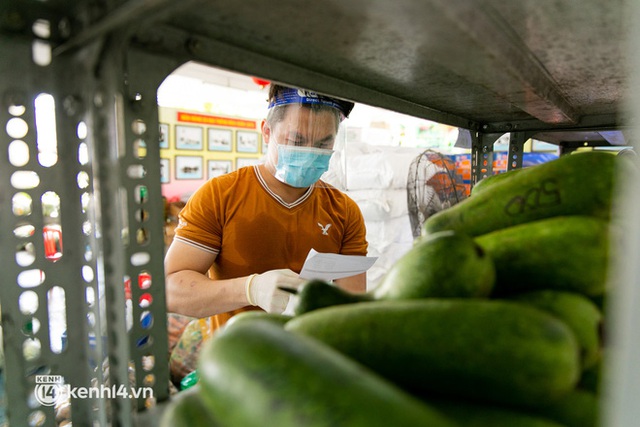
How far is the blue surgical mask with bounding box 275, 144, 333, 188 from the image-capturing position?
4.63ft

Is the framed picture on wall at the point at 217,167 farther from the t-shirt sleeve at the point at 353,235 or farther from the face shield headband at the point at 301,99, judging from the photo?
the face shield headband at the point at 301,99

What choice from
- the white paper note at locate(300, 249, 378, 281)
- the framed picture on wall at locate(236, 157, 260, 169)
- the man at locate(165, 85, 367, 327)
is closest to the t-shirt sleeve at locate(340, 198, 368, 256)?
the man at locate(165, 85, 367, 327)

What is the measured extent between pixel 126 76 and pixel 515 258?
45cm

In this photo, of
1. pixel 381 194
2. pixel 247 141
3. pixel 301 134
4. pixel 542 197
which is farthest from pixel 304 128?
pixel 247 141

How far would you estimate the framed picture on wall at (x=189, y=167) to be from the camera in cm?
387

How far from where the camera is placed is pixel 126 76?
0.45m

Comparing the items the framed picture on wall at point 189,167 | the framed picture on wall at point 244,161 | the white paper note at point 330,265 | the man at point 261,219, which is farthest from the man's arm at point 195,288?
the framed picture on wall at point 244,161

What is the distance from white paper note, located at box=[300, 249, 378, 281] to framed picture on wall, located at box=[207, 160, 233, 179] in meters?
3.17

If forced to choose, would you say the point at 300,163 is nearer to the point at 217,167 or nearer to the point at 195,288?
the point at 195,288

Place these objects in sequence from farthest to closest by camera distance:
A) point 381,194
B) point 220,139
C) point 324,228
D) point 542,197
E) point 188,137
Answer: point 220,139 < point 188,137 < point 381,194 < point 324,228 < point 542,197

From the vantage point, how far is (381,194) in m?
3.19

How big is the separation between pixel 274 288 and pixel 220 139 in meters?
3.27

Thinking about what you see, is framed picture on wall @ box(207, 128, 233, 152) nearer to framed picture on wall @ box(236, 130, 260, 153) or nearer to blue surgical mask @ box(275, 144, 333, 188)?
framed picture on wall @ box(236, 130, 260, 153)

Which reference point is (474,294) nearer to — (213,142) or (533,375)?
(533,375)
